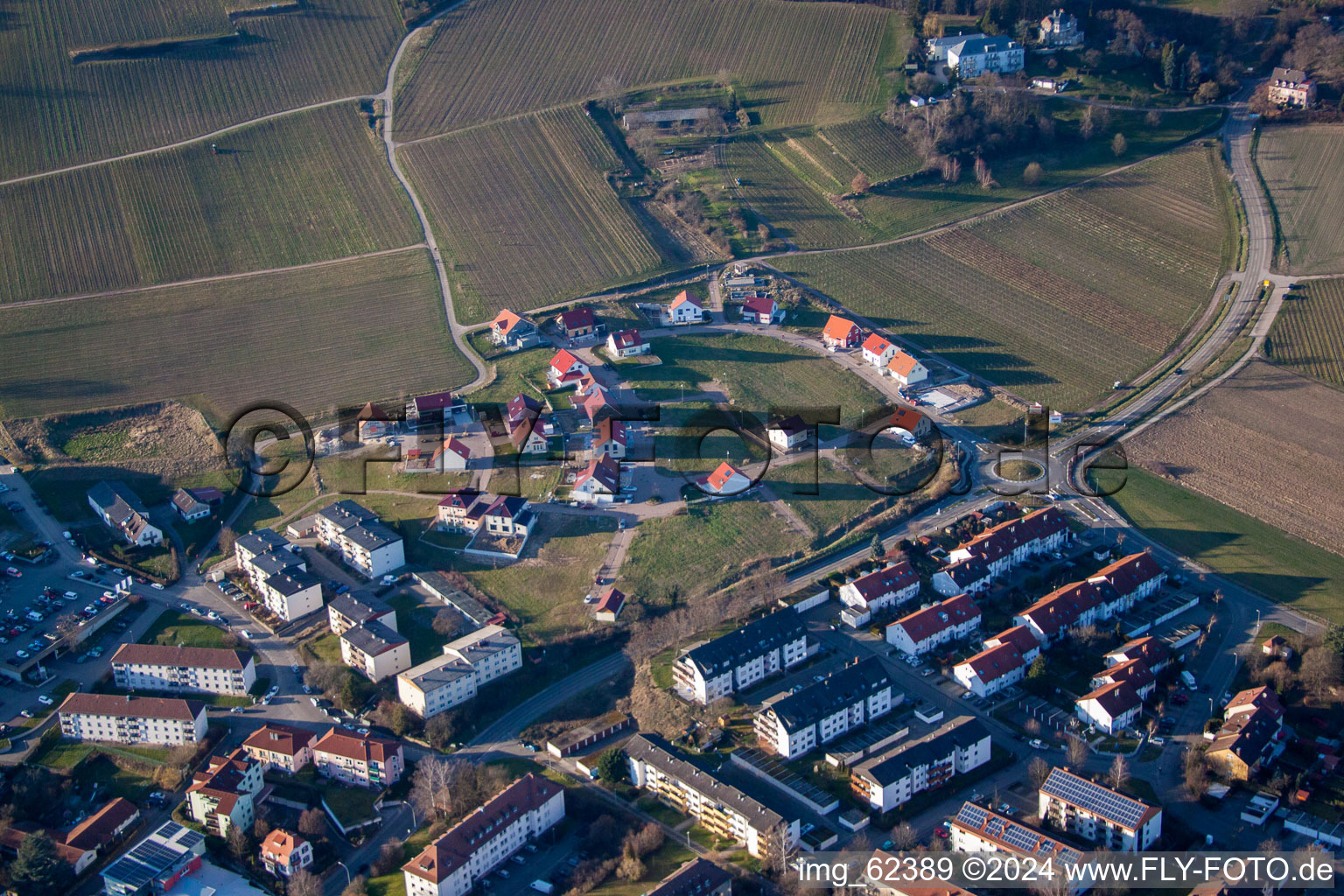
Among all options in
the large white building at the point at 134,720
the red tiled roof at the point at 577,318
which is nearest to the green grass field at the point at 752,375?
the red tiled roof at the point at 577,318

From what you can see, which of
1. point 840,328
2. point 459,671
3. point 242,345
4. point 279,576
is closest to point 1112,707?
point 459,671

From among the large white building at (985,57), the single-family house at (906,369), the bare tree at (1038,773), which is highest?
the large white building at (985,57)

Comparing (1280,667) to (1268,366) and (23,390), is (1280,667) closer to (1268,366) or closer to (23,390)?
(1268,366)

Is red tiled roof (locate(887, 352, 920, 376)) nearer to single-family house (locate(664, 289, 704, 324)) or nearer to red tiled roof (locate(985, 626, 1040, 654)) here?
single-family house (locate(664, 289, 704, 324))

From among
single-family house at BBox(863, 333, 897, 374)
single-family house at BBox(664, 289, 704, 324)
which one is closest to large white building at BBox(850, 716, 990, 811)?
single-family house at BBox(863, 333, 897, 374)

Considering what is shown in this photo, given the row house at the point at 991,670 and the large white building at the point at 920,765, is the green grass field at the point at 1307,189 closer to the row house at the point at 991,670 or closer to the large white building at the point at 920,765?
the row house at the point at 991,670

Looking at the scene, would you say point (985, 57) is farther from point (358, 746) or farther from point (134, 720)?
point (134, 720)

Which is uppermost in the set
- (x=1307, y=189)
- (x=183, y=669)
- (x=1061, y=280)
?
(x=1307, y=189)
